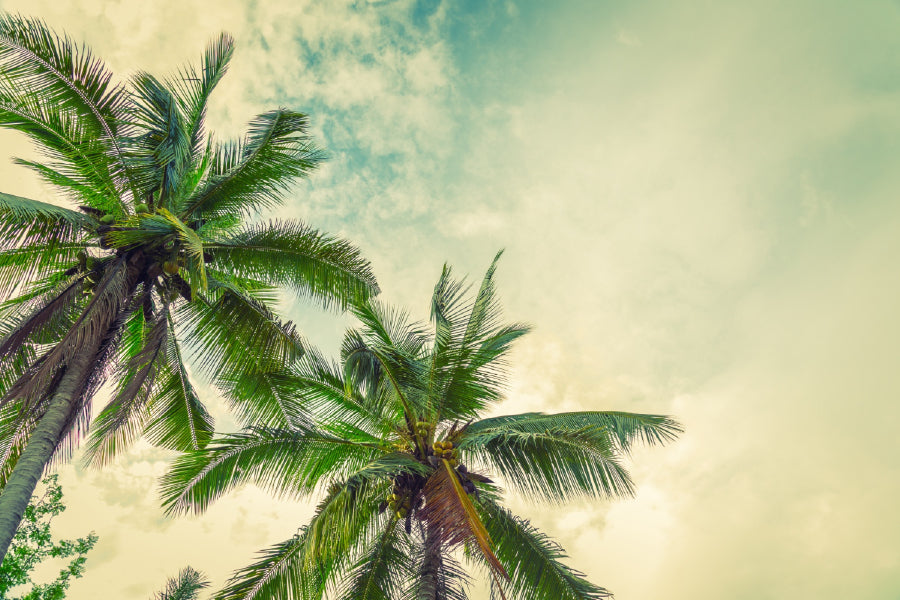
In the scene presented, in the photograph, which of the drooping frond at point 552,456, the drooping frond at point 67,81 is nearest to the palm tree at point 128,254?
the drooping frond at point 67,81

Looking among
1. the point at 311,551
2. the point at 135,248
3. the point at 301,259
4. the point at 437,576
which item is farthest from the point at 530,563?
the point at 135,248

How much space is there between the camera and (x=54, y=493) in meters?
14.5

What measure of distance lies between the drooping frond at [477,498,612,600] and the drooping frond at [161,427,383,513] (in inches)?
91.9

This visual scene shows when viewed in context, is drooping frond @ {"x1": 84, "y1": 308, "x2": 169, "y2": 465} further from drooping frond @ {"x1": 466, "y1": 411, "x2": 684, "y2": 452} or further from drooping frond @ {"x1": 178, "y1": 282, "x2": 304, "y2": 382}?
drooping frond @ {"x1": 466, "y1": 411, "x2": 684, "y2": 452}

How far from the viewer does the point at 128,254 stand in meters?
8.59

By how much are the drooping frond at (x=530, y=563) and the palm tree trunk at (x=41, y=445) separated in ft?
19.9

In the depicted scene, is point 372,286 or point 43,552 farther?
point 43,552

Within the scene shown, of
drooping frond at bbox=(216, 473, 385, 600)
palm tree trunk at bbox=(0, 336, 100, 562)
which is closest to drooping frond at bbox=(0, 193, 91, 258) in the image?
palm tree trunk at bbox=(0, 336, 100, 562)

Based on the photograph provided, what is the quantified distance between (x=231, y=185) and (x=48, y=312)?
10.6ft

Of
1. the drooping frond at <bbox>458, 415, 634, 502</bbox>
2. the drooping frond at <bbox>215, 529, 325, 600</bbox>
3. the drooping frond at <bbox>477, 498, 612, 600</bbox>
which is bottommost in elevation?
the drooping frond at <bbox>215, 529, 325, 600</bbox>

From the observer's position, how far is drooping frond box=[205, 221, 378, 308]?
920 centimetres

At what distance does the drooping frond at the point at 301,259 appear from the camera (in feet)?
30.2

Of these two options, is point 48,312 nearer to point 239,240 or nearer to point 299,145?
point 239,240

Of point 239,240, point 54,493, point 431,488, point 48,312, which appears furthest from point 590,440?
point 54,493
